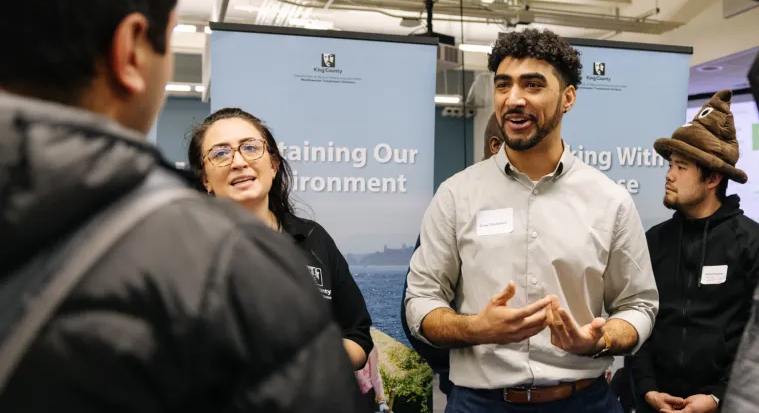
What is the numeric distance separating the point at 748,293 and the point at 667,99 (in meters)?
1.15

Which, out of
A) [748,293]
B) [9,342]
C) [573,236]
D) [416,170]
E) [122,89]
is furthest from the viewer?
[416,170]

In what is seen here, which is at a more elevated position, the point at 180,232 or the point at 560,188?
the point at 180,232

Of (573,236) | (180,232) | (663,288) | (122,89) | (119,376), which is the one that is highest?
(122,89)

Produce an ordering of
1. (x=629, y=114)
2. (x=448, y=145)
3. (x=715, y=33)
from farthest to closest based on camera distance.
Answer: (x=448, y=145) < (x=715, y=33) < (x=629, y=114)

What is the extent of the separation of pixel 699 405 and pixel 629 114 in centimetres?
146

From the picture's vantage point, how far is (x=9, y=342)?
53 centimetres

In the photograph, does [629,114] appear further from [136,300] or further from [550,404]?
[136,300]

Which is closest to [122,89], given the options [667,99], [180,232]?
[180,232]

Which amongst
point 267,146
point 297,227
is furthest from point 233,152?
point 297,227

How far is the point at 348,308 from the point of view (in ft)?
7.58

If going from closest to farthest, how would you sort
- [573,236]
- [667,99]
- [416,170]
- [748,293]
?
[573,236] → [748,293] → [416,170] → [667,99]

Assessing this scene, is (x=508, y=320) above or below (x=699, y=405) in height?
above

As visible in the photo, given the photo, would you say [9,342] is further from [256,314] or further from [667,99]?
[667,99]

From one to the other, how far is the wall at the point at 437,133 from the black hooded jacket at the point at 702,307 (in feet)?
29.6
